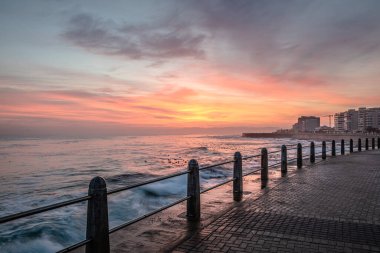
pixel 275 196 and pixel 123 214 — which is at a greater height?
pixel 275 196

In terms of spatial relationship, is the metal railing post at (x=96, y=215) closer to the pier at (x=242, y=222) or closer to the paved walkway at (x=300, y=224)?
the pier at (x=242, y=222)

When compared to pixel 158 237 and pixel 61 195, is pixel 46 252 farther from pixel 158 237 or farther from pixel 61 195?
pixel 61 195

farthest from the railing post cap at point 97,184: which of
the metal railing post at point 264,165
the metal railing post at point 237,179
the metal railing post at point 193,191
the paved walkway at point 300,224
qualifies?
the metal railing post at point 264,165

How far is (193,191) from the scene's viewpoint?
6680mm

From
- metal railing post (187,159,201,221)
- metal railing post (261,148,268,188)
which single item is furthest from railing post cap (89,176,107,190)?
metal railing post (261,148,268,188)

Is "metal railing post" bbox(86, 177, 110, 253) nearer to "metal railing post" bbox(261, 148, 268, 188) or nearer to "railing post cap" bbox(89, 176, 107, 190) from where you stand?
"railing post cap" bbox(89, 176, 107, 190)

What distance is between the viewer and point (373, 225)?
5.97m

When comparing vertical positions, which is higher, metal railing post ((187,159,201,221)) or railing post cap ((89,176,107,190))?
railing post cap ((89,176,107,190))

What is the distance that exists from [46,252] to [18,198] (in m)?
9.74

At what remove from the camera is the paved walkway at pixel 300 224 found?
496 cm

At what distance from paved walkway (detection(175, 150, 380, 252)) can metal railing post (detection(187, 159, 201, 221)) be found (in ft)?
1.76

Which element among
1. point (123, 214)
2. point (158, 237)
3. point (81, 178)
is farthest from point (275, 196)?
point (81, 178)

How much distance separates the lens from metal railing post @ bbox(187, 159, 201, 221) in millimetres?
6617

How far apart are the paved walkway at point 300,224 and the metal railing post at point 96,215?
1.39 metres
